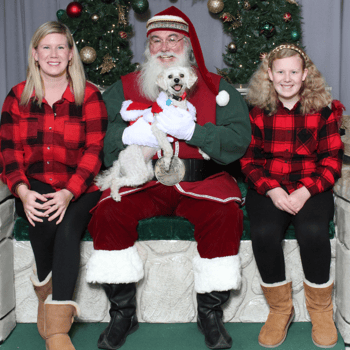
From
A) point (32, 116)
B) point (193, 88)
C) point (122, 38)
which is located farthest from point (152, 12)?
point (32, 116)

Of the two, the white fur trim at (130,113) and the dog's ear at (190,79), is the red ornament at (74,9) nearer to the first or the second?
the white fur trim at (130,113)

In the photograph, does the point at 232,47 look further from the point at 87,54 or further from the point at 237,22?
the point at 87,54

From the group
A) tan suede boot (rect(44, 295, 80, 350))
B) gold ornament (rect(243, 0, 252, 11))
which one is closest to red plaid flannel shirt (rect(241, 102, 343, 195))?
tan suede boot (rect(44, 295, 80, 350))

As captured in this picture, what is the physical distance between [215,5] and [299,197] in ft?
7.95

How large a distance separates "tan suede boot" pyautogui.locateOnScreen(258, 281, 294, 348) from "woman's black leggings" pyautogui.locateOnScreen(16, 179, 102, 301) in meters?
0.90

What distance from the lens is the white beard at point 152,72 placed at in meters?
2.20

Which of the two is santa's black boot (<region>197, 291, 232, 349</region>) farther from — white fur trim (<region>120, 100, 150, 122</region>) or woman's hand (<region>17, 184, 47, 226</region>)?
white fur trim (<region>120, 100, 150, 122</region>)

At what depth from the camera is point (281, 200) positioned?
1.87 m

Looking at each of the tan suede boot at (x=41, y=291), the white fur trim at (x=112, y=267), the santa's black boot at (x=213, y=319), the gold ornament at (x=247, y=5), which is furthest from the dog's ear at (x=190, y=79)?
the gold ornament at (x=247, y=5)

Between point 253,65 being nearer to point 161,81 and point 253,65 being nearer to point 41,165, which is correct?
point 161,81

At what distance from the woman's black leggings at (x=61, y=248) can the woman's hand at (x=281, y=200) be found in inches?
36.1

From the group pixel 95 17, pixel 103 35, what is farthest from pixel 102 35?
pixel 95 17

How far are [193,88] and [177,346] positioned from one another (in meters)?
1.34

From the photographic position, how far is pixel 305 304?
202cm
